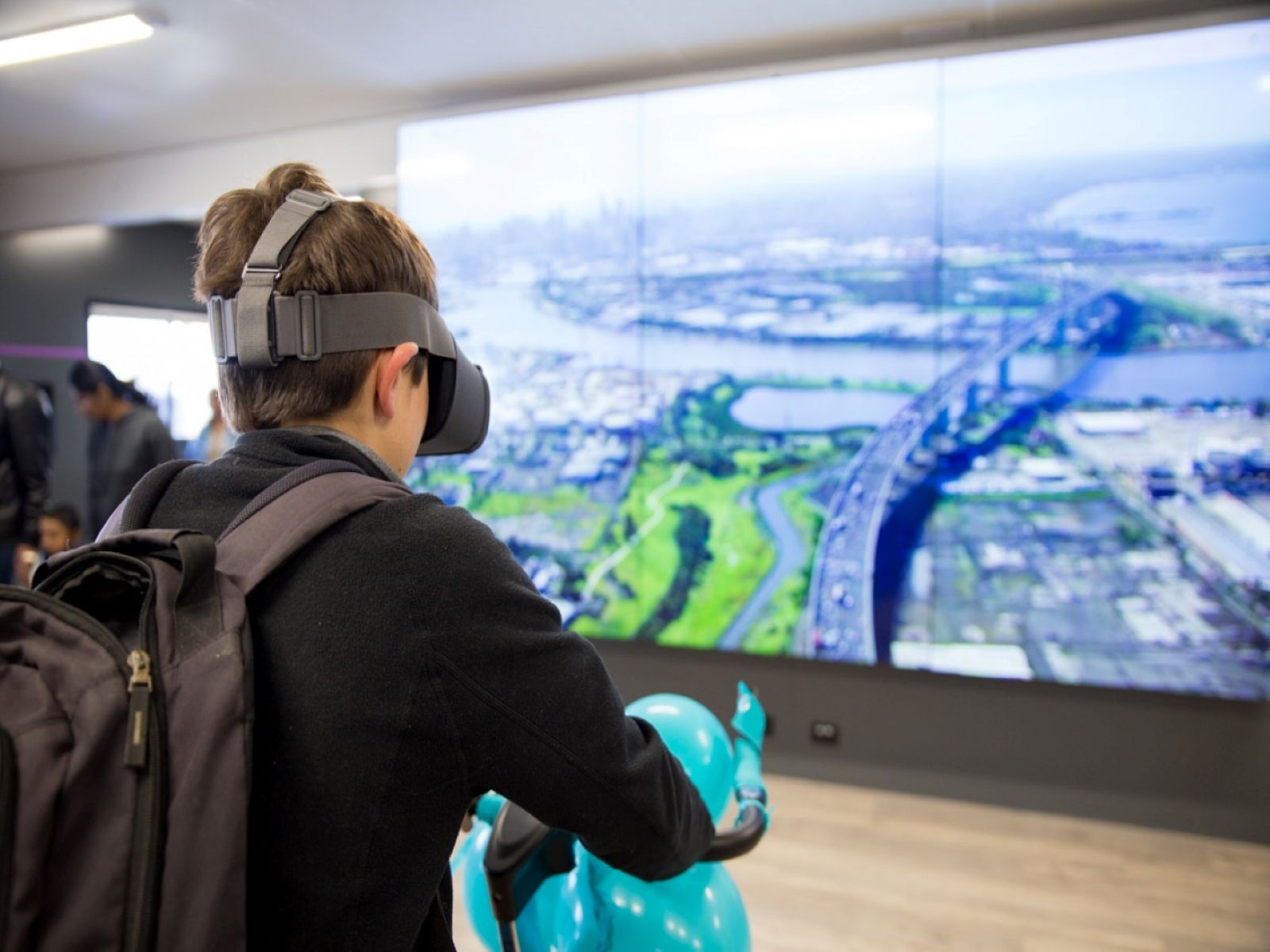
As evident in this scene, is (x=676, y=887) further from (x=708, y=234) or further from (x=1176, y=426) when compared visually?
(x=708, y=234)

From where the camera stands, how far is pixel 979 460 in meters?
3.12

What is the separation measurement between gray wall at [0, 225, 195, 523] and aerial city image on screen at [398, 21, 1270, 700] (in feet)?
12.8

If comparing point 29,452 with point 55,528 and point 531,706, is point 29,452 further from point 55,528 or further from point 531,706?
point 531,706

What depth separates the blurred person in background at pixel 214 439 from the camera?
554 cm

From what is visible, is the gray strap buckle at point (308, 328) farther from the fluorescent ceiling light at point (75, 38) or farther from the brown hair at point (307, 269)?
the fluorescent ceiling light at point (75, 38)

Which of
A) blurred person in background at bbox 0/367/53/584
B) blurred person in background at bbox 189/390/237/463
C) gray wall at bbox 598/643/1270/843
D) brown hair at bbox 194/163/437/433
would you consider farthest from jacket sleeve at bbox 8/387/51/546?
brown hair at bbox 194/163/437/433

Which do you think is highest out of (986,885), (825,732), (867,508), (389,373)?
(389,373)

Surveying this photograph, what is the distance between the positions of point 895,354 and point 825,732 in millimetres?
1443

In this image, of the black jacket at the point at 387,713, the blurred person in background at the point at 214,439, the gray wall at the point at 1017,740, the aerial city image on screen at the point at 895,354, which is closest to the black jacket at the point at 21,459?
the blurred person in background at the point at 214,439

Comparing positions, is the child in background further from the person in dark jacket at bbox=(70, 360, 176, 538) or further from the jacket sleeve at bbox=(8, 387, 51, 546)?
the person in dark jacket at bbox=(70, 360, 176, 538)

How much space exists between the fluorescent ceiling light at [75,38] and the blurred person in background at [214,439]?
1668mm

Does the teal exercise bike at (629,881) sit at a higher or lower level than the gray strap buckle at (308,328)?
lower

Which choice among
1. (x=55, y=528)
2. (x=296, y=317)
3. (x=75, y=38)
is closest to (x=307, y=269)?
(x=296, y=317)

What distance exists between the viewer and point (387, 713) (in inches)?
25.7
